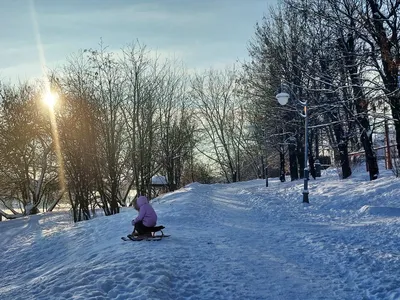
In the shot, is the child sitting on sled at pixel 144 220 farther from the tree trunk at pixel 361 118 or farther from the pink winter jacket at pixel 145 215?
the tree trunk at pixel 361 118

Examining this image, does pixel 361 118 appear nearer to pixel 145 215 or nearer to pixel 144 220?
pixel 145 215

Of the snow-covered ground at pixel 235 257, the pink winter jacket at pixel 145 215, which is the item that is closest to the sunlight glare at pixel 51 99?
the snow-covered ground at pixel 235 257

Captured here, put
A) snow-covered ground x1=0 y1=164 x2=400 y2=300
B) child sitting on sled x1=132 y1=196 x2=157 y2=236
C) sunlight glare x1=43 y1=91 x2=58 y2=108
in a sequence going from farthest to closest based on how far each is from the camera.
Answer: sunlight glare x1=43 y1=91 x2=58 y2=108
child sitting on sled x1=132 y1=196 x2=157 y2=236
snow-covered ground x1=0 y1=164 x2=400 y2=300

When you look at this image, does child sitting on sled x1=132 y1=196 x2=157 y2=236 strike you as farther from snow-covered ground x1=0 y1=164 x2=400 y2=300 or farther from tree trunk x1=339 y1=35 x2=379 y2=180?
tree trunk x1=339 y1=35 x2=379 y2=180

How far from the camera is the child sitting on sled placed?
31.5ft

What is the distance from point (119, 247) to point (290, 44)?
18.6 m

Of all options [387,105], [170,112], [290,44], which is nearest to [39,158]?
[170,112]

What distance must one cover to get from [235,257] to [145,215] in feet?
9.59

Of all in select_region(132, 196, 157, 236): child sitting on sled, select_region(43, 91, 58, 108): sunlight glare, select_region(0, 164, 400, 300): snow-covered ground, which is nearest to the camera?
select_region(0, 164, 400, 300): snow-covered ground

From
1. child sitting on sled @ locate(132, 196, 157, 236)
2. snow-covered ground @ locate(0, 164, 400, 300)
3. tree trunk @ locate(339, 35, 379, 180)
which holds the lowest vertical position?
snow-covered ground @ locate(0, 164, 400, 300)

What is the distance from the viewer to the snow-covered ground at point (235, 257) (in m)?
5.99

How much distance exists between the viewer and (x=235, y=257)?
7.87 m

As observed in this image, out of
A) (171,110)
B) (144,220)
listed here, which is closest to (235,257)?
(144,220)

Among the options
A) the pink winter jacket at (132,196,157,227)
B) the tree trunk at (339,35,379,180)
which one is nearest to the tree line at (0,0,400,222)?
the tree trunk at (339,35,379,180)
